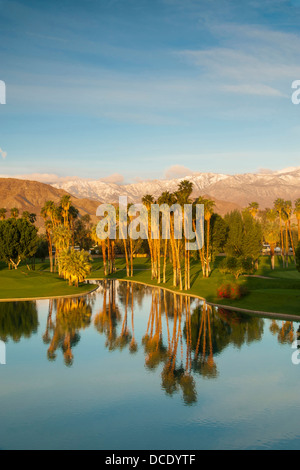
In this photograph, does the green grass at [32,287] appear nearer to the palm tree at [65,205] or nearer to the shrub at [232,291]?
the palm tree at [65,205]

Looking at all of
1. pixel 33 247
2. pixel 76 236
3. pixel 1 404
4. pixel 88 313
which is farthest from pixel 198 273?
pixel 76 236

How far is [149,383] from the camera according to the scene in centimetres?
2480

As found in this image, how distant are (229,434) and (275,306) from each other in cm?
3298

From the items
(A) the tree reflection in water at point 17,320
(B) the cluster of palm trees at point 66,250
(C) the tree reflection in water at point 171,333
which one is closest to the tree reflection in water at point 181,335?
(C) the tree reflection in water at point 171,333

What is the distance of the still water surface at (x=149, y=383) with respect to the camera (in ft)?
59.7

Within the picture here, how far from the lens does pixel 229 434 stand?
1830 cm

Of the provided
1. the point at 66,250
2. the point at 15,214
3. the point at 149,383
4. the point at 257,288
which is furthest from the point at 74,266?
the point at 15,214

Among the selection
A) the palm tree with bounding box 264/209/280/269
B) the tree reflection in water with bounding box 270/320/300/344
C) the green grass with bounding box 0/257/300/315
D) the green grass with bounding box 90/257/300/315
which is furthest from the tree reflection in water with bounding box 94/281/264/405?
the palm tree with bounding box 264/209/280/269

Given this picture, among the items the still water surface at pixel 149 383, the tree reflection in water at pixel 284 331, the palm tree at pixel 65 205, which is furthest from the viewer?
the palm tree at pixel 65 205

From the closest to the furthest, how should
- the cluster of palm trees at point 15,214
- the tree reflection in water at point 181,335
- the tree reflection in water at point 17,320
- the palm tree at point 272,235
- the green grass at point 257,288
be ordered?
1. the tree reflection in water at point 181,335
2. the tree reflection in water at point 17,320
3. the green grass at point 257,288
4. the palm tree at point 272,235
5. the cluster of palm trees at point 15,214

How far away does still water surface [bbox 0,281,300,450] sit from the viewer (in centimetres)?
1820

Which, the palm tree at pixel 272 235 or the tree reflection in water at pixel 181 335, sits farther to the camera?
the palm tree at pixel 272 235

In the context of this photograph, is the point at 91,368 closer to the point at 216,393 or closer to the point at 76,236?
the point at 216,393
